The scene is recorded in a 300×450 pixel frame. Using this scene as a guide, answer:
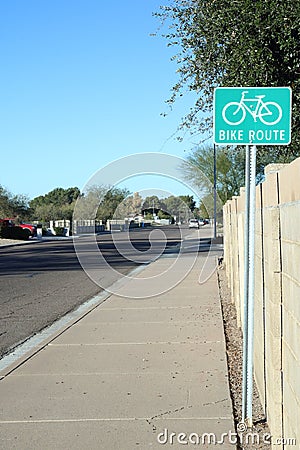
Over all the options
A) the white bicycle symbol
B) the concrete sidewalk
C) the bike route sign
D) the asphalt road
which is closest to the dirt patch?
the concrete sidewalk

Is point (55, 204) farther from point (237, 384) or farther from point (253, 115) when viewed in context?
point (253, 115)

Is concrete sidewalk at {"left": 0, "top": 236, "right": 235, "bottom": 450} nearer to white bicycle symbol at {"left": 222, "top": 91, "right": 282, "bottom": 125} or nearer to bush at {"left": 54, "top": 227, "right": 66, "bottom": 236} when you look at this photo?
white bicycle symbol at {"left": 222, "top": 91, "right": 282, "bottom": 125}

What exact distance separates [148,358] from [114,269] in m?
16.5

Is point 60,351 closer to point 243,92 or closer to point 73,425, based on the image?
point 73,425

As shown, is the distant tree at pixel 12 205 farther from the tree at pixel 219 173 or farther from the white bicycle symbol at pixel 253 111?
the white bicycle symbol at pixel 253 111

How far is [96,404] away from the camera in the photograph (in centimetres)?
677

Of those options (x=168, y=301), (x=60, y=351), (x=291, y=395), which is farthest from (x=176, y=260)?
(x=291, y=395)

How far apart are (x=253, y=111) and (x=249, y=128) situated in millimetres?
147

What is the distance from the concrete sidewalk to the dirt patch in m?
0.11

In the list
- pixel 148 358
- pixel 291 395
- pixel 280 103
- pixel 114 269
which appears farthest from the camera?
pixel 114 269

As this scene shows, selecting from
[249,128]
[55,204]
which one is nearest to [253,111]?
[249,128]

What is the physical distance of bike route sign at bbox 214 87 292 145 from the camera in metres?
5.85

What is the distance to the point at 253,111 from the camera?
235 inches

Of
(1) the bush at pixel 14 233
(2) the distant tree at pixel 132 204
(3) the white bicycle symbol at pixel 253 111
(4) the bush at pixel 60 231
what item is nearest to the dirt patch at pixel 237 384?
(3) the white bicycle symbol at pixel 253 111
